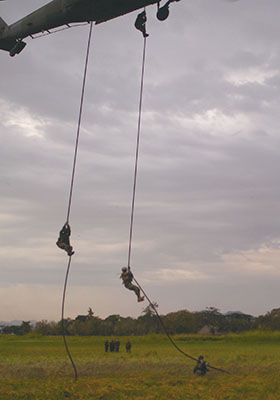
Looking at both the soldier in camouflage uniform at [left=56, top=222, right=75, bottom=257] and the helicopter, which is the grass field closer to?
the soldier in camouflage uniform at [left=56, top=222, right=75, bottom=257]

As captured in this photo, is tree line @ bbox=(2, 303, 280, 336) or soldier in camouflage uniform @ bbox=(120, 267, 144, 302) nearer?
soldier in camouflage uniform @ bbox=(120, 267, 144, 302)

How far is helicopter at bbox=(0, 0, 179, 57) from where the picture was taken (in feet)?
51.0

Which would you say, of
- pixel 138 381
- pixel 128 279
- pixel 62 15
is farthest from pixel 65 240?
pixel 138 381

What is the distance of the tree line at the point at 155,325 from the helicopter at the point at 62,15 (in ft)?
254

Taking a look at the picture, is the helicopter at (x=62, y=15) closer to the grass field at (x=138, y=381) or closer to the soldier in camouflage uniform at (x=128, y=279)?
the soldier in camouflage uniform at (x=128, y=279)

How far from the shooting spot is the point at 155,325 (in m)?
105

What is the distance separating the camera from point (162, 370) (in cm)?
2567

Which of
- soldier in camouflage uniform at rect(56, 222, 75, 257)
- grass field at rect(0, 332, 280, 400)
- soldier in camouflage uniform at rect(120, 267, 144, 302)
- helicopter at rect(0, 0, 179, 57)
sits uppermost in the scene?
helicopter at rect(0, 0, 179, 57)

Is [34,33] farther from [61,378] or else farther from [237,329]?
[237,329]

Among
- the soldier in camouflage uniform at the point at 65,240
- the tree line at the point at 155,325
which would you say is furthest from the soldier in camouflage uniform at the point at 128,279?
the tree line at the point at 155,325

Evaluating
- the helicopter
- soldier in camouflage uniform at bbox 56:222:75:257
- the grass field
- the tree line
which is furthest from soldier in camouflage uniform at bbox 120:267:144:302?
the tree line

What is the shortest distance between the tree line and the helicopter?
77372mm

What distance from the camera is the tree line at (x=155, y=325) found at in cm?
9531

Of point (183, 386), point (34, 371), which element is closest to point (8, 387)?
point (34, 371)
